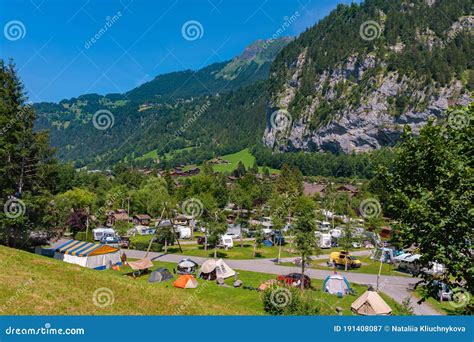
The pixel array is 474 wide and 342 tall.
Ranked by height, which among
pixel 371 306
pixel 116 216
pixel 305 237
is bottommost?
pixel 116 216

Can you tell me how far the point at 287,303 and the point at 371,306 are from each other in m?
9.35

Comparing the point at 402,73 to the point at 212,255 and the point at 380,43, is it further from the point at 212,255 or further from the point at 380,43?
the point at 212,255

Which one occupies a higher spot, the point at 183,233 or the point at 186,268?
the point at 186,268

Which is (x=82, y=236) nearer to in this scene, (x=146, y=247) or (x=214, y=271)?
(x=146, y=247)

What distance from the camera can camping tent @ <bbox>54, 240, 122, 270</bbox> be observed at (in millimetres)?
37500

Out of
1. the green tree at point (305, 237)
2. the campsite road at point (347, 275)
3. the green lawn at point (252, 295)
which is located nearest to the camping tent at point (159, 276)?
the green lawn at point (252, 295)

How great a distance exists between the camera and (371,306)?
2511 centimetres

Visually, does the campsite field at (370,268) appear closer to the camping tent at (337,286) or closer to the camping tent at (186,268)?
the camping tent at (337,286)

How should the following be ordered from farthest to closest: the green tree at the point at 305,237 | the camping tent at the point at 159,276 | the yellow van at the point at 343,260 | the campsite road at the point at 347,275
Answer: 1. the yellow van at the point at 343,260
2. the camping tent at the point at 159,276
3. the green tree at the point at 305,237
4. the campsite road at the point at 347,275

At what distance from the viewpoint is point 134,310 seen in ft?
48.3

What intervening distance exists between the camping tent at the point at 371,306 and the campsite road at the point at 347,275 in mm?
3165

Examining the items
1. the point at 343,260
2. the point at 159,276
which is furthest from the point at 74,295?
the point at 343,260

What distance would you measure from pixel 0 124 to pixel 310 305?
91.8 ft

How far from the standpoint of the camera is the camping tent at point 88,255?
3750cm
